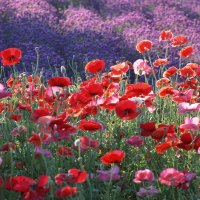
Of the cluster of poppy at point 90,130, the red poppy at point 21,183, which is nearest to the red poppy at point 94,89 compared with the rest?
the cluster of poppy at point 90,130

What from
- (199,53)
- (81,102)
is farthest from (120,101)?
(199,53)

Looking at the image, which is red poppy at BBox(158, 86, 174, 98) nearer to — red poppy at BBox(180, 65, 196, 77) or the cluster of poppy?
the cluster of poppy

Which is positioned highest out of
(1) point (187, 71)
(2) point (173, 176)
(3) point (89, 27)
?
(2) point (173, 176)

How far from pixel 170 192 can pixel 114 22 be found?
4865 millimetres

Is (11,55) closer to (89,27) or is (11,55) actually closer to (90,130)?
(90,130)

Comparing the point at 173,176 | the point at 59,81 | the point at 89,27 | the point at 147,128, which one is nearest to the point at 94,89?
the point at 59,81

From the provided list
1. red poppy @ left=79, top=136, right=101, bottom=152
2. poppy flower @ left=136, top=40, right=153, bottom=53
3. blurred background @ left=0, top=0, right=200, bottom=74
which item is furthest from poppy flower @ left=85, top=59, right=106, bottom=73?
blurred background @ left=0, top=0, right=200, bottom=74

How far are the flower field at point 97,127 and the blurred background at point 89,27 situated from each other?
0.08 feet

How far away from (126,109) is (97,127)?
222 millimetres

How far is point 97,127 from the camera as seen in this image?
1.99 m

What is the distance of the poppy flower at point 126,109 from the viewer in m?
2.14

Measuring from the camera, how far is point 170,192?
216 cm

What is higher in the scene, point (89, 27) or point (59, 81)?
point (59, 81)

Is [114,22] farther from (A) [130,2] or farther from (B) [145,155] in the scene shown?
(B) [145,155]
